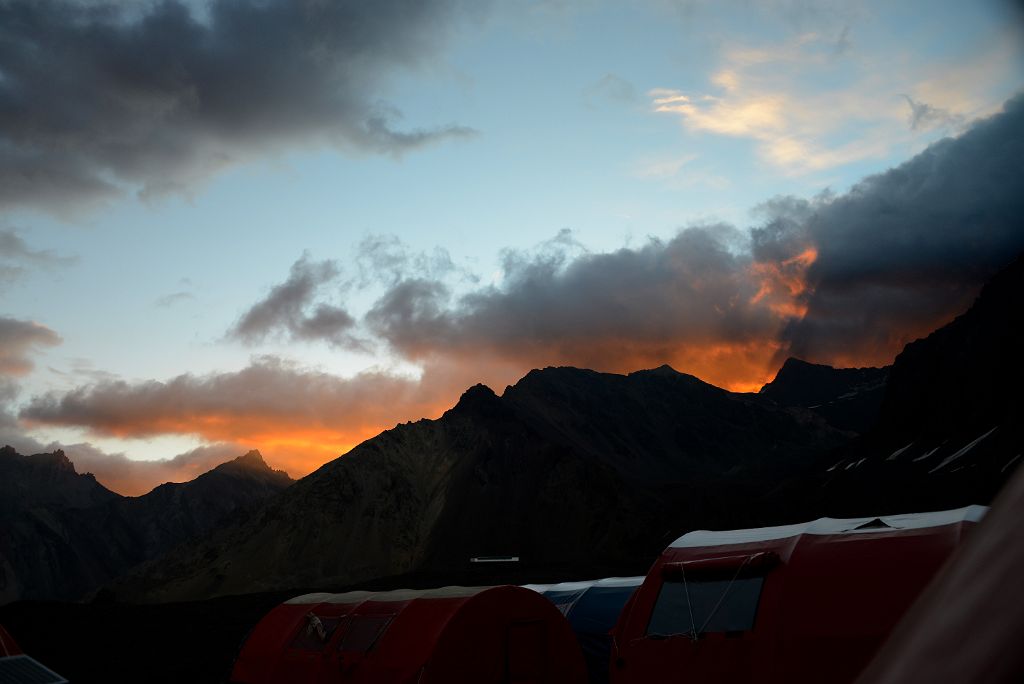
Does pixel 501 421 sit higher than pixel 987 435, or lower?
higher

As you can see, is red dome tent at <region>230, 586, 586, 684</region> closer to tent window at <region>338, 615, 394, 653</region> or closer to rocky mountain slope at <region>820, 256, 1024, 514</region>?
tent window at <region>338, 615, 394, 653</region>

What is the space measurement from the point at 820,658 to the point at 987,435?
386 feet

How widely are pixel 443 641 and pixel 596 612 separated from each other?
21.6 ft

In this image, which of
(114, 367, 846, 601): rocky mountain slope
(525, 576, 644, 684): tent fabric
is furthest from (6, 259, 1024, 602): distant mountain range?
(525, 576, 644, 684): tent fabric

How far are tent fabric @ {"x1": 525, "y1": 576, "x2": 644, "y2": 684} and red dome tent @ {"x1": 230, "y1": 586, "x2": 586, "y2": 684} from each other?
309 centimetres

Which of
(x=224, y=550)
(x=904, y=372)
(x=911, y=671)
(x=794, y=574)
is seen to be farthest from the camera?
(x=904, y=372)

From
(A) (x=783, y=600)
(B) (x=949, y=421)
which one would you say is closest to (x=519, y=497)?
(B) (x=949, y=421)

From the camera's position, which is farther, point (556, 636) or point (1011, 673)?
point (556, 636)

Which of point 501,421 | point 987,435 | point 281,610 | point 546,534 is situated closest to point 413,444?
point 501,421

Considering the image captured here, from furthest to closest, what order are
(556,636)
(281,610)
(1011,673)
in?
1. (281,610)
2. (556,636)
3. (1011,673)

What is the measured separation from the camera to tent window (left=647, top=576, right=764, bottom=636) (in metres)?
11.7

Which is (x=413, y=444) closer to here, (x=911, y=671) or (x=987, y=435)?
(x=987, y=435)

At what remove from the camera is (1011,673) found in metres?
1.34

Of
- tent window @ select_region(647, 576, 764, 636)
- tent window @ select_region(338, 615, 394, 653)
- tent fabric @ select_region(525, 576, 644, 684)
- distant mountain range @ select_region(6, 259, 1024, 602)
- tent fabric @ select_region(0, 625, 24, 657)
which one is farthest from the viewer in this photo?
distant mountain range @ select_region(6, 259, 1024, 602)
